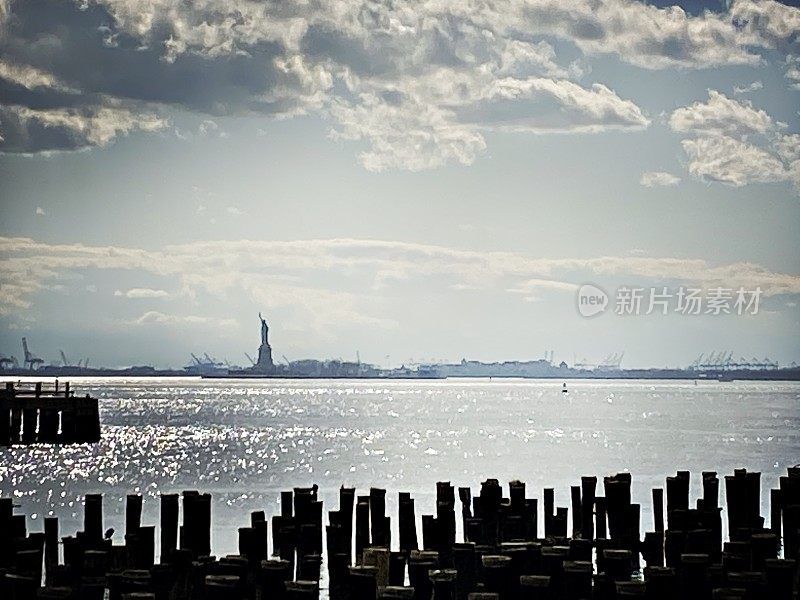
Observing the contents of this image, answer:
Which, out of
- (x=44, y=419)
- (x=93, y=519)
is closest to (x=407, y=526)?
(x=93, y=519)

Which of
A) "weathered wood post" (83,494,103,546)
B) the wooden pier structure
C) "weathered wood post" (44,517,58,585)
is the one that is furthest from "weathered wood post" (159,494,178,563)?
the wooden pier structure

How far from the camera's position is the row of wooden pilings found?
12844 millimetres

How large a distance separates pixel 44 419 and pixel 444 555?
4044 centimetres

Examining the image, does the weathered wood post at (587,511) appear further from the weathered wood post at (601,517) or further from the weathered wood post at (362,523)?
the weathered wood post at (362,523)

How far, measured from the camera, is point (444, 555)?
613 inches

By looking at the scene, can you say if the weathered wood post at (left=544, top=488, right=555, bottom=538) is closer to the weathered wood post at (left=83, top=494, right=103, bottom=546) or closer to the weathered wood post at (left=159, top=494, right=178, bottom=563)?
the weathered wood post at (left=159, top=494, right=178, bottom=563)

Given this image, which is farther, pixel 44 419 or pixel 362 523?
pixel 44 419

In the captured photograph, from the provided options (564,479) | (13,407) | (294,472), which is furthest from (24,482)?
(564,479)

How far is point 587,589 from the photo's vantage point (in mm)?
13133

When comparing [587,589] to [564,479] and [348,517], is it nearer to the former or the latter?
[348,517]

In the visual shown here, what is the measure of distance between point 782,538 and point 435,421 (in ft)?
300

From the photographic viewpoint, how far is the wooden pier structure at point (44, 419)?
53406mm

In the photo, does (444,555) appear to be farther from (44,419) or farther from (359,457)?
(359,457)

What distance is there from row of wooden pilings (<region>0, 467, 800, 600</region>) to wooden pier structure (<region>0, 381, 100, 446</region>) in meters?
35.6
